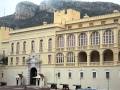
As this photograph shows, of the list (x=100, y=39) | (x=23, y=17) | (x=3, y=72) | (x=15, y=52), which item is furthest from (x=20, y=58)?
(x=23, y=17)

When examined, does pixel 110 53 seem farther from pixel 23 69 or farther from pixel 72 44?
pixel 23 69

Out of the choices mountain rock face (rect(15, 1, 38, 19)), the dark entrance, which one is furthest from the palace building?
mountain rock face (rect(15, 1, 38, 19))

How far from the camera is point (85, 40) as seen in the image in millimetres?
73000

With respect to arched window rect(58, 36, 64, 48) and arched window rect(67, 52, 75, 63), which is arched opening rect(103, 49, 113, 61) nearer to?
Answer: arched window rect(67, 52, 75, 63)

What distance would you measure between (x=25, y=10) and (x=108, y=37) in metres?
110

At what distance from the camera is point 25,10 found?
570 ft

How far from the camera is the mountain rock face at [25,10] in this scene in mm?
163225

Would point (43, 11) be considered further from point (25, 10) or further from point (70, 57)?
point (70, 57)

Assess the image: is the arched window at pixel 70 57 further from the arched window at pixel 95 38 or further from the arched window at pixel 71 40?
the arched window at pixel 95 38

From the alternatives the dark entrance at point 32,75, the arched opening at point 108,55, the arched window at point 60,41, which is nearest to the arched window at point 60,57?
the arched window at point 60,41

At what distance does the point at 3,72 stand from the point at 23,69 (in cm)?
1092

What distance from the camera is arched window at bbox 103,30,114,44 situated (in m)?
67.8

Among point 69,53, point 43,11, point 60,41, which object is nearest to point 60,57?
point 69,53

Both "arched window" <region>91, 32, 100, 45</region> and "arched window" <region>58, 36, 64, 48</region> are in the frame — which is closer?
"arched window" <region>91, 32, 100, 45</region>
